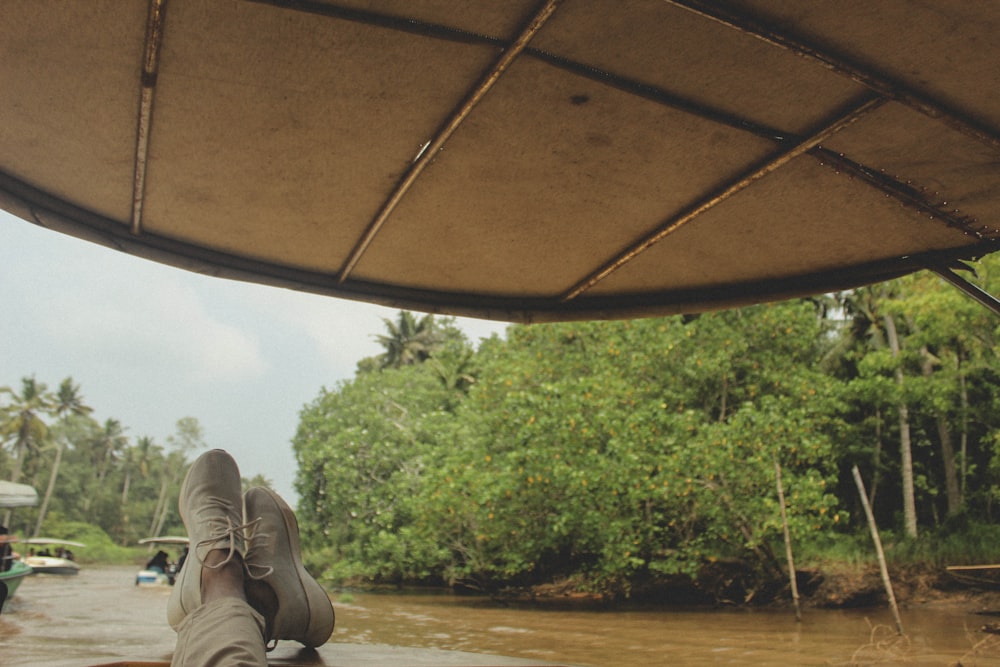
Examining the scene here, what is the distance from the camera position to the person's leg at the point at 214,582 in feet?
4.76

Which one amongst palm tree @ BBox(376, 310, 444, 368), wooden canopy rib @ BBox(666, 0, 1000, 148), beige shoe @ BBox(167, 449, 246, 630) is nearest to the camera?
wooden canopy rib @ BBox(666, 0, 1000, 148)

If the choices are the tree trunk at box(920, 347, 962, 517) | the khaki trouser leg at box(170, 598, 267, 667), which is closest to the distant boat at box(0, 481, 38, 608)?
the khaki trouser leg at box(170, 598, 267, 667)

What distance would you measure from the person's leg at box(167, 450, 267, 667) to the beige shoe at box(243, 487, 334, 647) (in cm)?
4

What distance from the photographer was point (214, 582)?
68.4 inches

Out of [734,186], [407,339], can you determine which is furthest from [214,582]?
[407,339]

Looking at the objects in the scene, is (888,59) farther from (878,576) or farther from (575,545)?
(878,576)

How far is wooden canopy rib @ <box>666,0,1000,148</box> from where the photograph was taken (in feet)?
4.03

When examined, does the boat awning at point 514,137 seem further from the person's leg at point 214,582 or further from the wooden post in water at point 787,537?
the wooden post in water at point 787,537

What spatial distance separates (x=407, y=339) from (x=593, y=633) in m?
24.4

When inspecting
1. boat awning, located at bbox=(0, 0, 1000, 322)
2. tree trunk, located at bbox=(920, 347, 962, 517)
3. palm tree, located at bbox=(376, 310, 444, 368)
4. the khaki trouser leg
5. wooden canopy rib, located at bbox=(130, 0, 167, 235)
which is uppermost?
palm tree, located at bbox=(376, 310, 444, 368)

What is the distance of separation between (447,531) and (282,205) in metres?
13.5

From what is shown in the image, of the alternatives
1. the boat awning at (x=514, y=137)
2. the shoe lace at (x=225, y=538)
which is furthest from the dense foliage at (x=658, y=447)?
the shoe lace at (x=225, y=538)

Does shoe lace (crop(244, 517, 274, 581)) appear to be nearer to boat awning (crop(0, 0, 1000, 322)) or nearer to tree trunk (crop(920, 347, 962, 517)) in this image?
boat awning (crop(0, 0, 1000, 322))

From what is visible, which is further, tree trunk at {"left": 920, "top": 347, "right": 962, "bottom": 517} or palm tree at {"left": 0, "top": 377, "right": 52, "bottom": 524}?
palm tree at {"left": 0, "top": 377, "right": 52, "bottom": 524}
